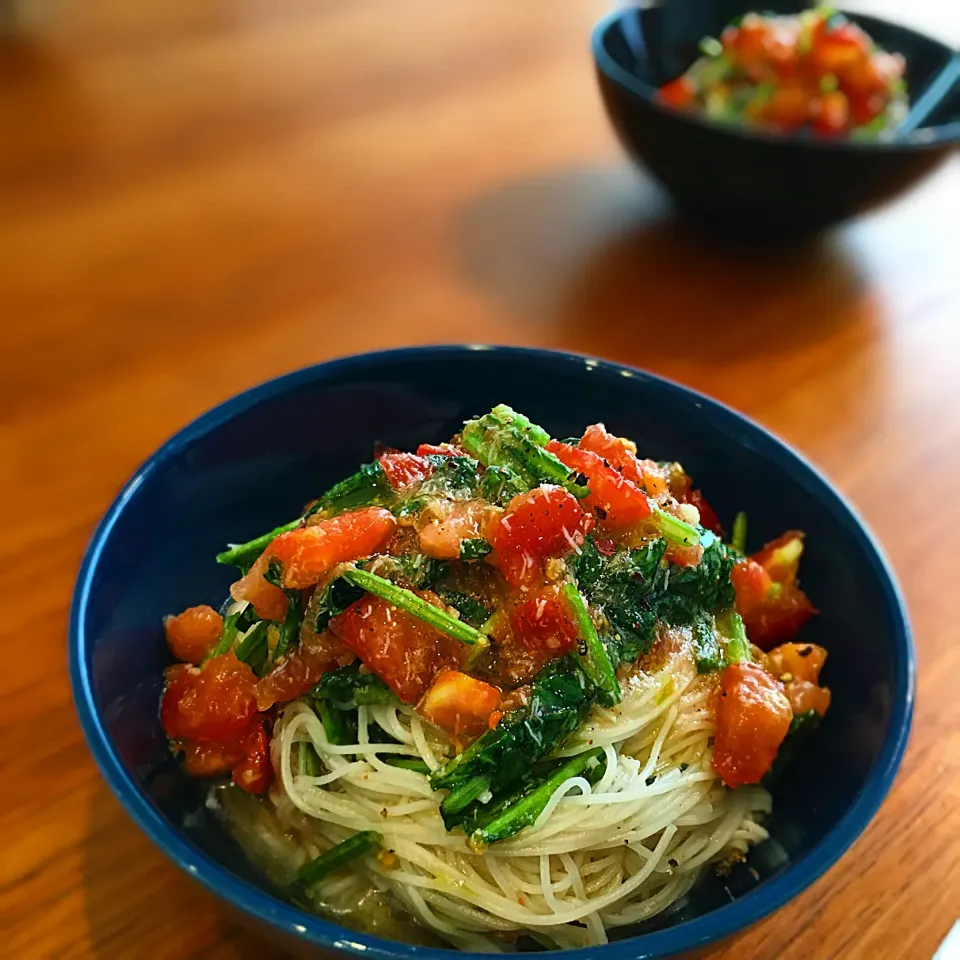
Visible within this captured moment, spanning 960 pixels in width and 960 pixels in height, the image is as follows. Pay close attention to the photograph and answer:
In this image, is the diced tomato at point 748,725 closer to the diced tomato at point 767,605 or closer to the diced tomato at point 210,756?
the diced tomato at point 767,605

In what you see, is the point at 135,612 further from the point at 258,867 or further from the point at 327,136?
the point at 327,136

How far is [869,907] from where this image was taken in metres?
1.91

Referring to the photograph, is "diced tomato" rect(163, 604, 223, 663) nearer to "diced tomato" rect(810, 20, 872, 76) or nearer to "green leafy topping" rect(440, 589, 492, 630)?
"green leafy topping" rect(440, 589, 492, 630)

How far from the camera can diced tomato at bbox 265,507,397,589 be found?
1772mm

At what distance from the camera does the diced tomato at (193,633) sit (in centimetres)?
202

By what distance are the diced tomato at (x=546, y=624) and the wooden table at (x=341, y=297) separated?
670 millimetres

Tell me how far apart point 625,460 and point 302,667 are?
73 centimetres

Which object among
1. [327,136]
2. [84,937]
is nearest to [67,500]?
[84,937]

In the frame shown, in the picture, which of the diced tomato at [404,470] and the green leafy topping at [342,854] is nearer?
the green leafy topping at [342,854]

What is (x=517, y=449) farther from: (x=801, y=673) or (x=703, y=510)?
(x=801, y=673)

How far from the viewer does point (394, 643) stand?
1.74 m

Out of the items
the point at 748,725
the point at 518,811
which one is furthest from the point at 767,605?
the point at 518,811

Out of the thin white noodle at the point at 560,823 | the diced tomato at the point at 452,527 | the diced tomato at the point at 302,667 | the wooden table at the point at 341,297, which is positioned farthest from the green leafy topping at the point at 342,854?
the diced tomato at the point at 452,527

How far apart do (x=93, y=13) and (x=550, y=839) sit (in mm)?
5036
